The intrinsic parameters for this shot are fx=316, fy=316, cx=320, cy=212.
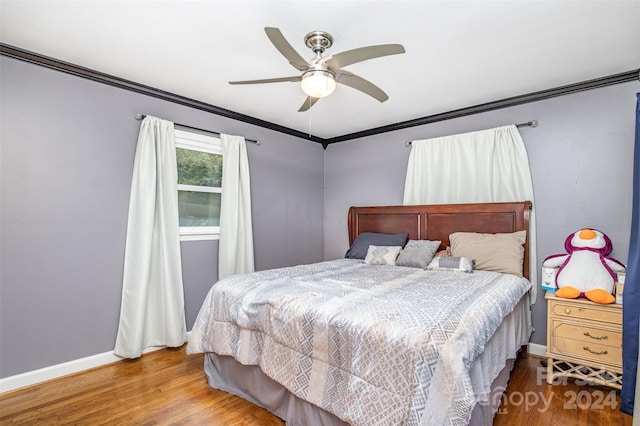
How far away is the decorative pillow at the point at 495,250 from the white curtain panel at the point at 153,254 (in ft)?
9.03

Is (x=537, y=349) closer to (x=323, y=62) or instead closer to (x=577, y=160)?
(x=577, y=160)

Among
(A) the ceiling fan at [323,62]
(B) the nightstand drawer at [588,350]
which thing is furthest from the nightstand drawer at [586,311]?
(A) the ceiling fan at [323,62]

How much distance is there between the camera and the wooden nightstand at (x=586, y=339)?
219 centimetres

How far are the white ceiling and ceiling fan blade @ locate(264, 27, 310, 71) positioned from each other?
0.29m

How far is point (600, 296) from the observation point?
2.24 meters

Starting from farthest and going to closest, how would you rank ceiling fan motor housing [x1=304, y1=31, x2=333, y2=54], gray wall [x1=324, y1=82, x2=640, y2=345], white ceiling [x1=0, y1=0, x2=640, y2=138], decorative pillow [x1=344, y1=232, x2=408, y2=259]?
decorative pillow [x1=344, y1=232, x2=408, y2=259] → gray wall [x1=324, y1=82, x2=640, y2=345] → ceiling fan motor housing [x1=304, y1=31, x2=333, y2=54] → white ceiling [x1=0, y1=0, x2=640, y2=138]

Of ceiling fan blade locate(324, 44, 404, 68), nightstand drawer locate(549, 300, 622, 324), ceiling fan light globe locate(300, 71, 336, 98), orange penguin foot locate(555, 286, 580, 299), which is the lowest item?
nightstand drawer locate(549, 300, 622, 324)

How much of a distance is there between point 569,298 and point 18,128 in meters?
4.28

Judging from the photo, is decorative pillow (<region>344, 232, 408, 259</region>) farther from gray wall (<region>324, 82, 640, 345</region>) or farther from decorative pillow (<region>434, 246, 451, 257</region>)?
gray wall (<region>324, 82, 640, 345</region>)

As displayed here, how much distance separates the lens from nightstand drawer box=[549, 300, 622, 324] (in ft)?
7.21

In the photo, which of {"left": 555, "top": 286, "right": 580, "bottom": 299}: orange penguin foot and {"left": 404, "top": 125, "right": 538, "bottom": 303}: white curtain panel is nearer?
{"left": 555, "top": 286, "right": 580, "bottom": 299}: orange penguin foot

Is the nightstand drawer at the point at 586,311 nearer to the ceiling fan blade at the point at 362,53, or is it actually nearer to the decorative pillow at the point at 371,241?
the decorative pillow at the point at 371,241

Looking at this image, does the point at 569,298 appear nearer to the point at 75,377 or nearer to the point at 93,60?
the point at 75,377

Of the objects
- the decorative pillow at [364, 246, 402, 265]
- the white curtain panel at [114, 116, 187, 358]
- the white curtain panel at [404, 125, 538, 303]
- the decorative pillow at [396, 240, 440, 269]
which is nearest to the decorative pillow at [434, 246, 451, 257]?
the decorative pillow at [396, 240, 440, 269]
